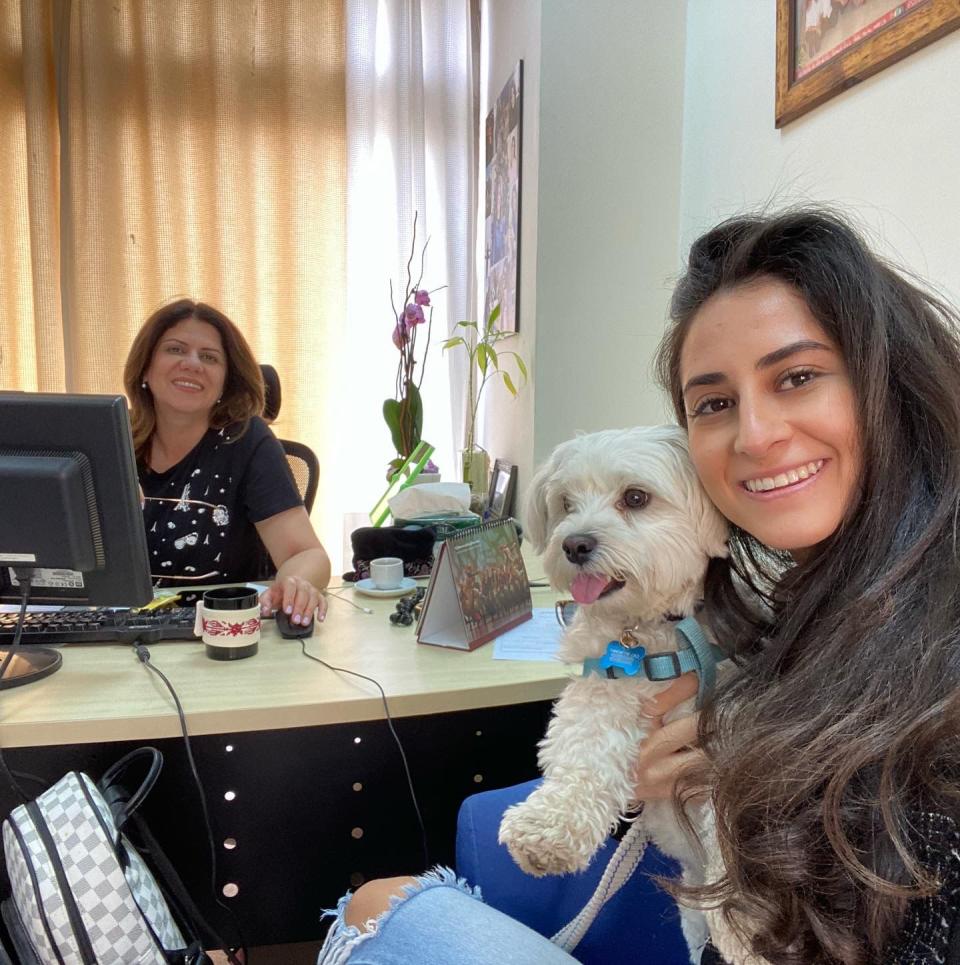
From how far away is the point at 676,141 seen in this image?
1995mm

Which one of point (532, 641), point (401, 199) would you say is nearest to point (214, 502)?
point (532, 641)

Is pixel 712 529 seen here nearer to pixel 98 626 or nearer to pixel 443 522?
pixel 98 626

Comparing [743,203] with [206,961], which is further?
[743,203]

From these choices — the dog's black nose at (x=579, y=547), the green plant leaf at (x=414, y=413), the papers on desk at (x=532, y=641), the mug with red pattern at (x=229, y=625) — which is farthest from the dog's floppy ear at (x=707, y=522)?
the green plant leaf at (x=414, y=413)

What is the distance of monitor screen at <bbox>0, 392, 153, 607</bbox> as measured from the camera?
3.07 ft

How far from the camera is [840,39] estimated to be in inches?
48.3

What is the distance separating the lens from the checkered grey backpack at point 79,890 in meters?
0.82

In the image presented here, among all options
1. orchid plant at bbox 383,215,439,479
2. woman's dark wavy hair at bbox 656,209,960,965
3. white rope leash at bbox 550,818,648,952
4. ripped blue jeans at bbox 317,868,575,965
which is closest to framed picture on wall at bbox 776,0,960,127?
woman's dark wavy hair at bbox 656,209,960,965

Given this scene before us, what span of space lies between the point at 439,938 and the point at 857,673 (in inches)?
17.9

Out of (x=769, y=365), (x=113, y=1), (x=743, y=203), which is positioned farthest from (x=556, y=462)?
(x=113, y=1)

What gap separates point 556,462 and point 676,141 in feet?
4.77

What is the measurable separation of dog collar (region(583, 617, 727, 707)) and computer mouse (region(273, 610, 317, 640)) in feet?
1.94

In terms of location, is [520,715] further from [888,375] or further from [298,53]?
[298,53]

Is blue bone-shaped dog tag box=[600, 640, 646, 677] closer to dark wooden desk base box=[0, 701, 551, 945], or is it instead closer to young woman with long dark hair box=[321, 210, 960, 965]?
young woman with long dark hair box=[321, 210, 960, 965]
